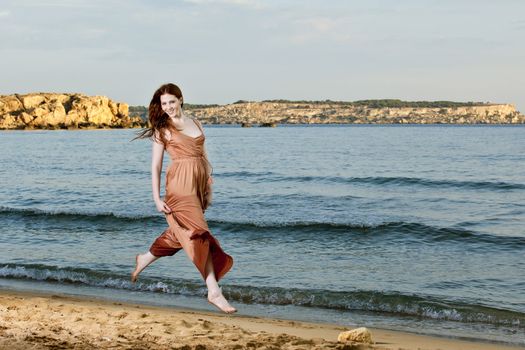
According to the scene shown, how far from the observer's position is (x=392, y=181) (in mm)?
29703

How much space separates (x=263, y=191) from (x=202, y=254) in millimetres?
20512

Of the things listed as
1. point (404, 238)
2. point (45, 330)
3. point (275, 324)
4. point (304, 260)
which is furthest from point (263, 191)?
point (45, 330)

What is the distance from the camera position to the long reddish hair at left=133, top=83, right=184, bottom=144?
20.6 ft

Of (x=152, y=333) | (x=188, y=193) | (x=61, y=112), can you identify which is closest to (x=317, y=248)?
(x=152, y=333)

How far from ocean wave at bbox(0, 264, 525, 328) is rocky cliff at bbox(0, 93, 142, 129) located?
141 metres

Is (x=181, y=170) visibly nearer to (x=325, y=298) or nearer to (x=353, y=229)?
(x=325, y=298)

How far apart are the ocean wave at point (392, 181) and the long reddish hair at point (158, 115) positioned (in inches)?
877

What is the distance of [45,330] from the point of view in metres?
6.96

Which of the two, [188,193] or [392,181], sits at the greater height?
[188,193]

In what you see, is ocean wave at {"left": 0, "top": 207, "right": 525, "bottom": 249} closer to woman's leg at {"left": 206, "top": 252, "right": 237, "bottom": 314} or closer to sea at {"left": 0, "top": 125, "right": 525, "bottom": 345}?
sea at {"left": 0, "top": 125, "right": 525, "bottom": 345}

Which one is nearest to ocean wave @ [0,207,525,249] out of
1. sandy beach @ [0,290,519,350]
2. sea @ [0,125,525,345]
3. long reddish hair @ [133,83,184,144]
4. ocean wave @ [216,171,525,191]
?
sea @ [0,125,525,345]

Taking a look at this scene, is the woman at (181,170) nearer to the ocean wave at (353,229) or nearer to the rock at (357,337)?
the rock at (357,337)

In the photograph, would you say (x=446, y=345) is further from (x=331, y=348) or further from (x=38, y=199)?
(x=38, y=199)

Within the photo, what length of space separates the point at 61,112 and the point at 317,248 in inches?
5699
